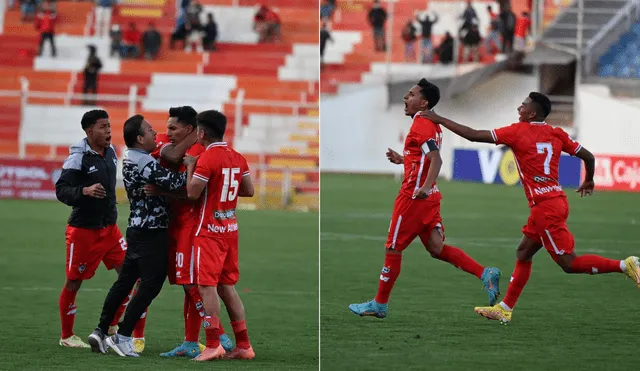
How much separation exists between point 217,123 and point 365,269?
5.81 metres

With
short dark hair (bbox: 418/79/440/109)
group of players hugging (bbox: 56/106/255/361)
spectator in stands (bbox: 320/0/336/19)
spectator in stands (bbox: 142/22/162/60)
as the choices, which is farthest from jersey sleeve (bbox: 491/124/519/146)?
spectator in stands (bbox: 320/0/336/19)

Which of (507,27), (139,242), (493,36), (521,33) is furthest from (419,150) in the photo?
(493,36)

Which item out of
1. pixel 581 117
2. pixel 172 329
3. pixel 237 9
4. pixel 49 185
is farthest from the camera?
pixel 237 9

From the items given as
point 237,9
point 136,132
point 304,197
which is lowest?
point 304,197

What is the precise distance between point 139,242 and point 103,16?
31429mm

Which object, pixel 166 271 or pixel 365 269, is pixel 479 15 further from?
pixel 166 271

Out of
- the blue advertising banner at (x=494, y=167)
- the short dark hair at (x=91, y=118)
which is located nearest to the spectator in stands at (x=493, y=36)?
the blue advertising banner at (x=494, y=167)

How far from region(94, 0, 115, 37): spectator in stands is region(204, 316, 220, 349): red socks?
30.9 metres

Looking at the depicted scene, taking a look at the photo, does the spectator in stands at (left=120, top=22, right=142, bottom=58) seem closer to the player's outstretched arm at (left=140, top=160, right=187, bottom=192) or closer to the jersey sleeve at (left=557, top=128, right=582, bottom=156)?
the jersey sleeve at (left=557, top=128, right=582, bottom=156)

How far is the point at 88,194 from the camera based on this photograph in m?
8.52

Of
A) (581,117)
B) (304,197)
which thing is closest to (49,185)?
(304,197)

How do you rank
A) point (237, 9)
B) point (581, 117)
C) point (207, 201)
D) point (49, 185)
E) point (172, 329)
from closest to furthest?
point (207, 201)
point (172, 329)
point (49, 185)
point (581, 117)
point (237, 9)

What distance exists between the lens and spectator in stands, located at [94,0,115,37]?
1502 inches

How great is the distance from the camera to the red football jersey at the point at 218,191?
8148 millimetres
